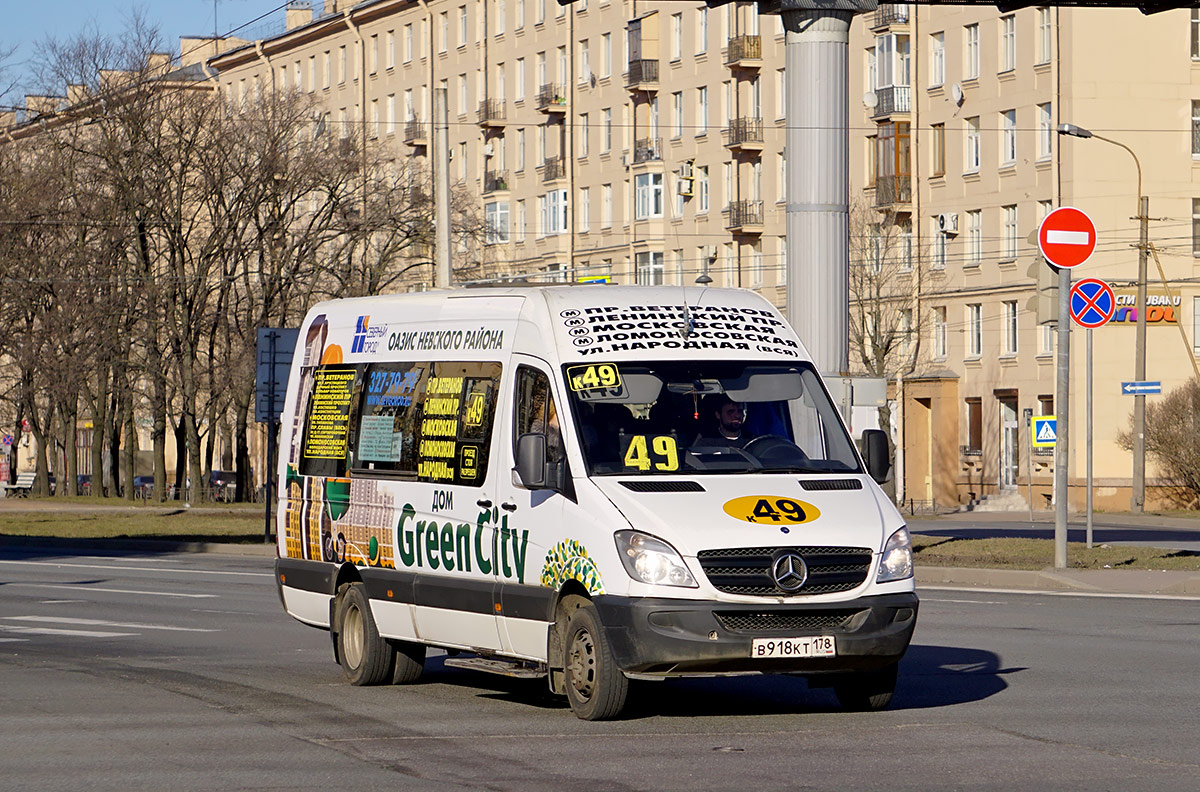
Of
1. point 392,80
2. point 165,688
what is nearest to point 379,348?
point 165,688

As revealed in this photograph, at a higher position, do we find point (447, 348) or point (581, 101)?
point (581, 101)

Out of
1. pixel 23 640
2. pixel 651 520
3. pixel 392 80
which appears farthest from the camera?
pixel 392 80

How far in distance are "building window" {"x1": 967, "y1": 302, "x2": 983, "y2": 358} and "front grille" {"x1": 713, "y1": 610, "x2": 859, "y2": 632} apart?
56.8 m

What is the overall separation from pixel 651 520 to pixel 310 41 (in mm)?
94001

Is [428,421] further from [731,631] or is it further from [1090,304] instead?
[1090,304]

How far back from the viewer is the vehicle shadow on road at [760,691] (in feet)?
39.1

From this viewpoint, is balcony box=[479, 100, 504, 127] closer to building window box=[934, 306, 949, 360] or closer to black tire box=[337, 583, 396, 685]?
building window box=[934, 306, 949, 360]

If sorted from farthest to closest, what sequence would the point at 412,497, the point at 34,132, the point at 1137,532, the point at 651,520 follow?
the point at 34,132
the point at 1137,532
the point at 412,497
the point at 651,520

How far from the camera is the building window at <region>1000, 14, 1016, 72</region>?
211 ft

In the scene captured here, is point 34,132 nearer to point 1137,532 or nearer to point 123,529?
point 123,529

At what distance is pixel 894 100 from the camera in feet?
226

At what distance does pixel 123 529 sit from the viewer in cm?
4319

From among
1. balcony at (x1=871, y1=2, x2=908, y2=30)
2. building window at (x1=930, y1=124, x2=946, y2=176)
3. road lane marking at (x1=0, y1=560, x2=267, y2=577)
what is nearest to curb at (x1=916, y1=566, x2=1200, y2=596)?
road lane marking at (x1=0, y1=560, x2=267, y2=577)

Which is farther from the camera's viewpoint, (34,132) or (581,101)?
(581,101)
